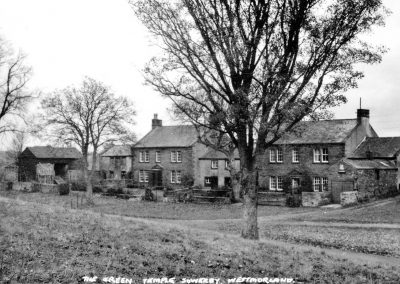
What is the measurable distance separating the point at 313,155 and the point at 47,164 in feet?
152

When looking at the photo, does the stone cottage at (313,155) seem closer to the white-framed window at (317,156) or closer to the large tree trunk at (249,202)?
the white-framed window at (317,156)

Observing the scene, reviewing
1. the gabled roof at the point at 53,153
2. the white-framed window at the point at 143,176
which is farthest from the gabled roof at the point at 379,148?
the gabled roof at the point at 53,153

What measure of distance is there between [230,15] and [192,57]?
101 inches

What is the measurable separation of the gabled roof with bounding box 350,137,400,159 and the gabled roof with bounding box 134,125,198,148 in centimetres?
2303

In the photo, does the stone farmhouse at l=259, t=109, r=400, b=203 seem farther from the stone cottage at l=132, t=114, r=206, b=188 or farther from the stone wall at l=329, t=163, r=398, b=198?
the stone cottage at l=132, t=114, r=206, b=188

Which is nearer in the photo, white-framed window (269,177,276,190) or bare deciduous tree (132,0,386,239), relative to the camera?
bare deciduous tree (132,0,386,239)

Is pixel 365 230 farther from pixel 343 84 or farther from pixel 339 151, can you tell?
pixel 339 151

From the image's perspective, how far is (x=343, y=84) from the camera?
58.8ft

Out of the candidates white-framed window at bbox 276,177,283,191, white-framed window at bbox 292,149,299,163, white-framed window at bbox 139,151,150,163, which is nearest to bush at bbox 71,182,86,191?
white-framed window at bbox 139,151,150,163

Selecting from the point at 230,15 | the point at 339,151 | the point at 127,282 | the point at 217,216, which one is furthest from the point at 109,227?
the point at 339,151

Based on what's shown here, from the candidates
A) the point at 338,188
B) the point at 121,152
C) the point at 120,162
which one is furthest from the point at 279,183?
the point at 121,152

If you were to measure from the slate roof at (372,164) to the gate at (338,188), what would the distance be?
1906mm

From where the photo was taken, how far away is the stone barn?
72106mm

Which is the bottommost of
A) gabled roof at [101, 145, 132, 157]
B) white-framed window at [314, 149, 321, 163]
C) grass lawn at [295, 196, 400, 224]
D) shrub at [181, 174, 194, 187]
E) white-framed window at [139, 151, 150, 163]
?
grass lawn at [295, 196, 400, 224]
